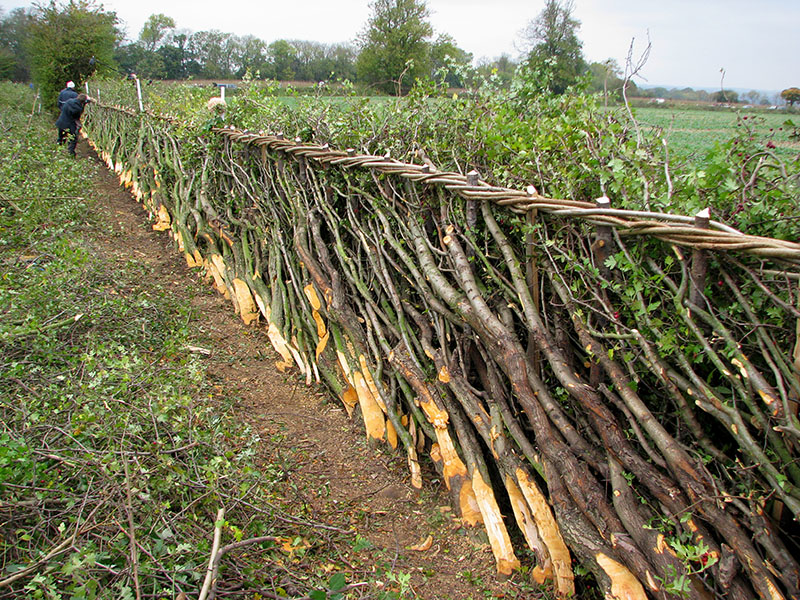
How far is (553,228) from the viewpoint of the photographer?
237cm

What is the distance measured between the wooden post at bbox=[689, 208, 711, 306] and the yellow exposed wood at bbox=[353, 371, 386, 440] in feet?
6.45

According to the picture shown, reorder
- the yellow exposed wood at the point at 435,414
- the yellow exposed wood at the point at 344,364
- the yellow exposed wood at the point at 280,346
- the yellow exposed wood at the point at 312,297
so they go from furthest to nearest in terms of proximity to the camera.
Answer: the yellow exposed wood at the point at 280,346 → the yellow exposed wood at the point at 312,297 → the yellow exposed wood at the point at 344,364 → the yellow exposed wood at the point at 435,414

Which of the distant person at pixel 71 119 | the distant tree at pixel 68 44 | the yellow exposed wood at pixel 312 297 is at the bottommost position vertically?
the yellow exposed wood at pixel 312 297

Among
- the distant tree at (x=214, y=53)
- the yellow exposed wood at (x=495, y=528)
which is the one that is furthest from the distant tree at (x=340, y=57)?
the yellow exposed wood at (x=495, y=528)

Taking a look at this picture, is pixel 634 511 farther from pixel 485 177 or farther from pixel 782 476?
→ pixel 485 177

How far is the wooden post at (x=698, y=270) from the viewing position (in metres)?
1.76

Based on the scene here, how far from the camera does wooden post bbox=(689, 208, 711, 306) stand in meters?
1.76

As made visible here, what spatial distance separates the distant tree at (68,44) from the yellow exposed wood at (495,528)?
64.5 ft

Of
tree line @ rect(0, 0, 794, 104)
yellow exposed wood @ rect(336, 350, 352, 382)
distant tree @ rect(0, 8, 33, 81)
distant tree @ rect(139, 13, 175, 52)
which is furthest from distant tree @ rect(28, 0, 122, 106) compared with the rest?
distant tree @ rect(139, 13, 175, 52)

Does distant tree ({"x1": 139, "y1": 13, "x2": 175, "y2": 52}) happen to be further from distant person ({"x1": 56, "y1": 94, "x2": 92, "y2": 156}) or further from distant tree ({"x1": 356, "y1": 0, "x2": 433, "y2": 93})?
distant person ({"x1": 56, "y1": 94, "x2": 92, "y2": 156})

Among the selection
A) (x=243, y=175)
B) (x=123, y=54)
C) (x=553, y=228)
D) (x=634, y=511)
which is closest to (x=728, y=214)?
(x=553, y=228)

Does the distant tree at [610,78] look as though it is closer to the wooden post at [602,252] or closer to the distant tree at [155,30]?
the wooden post at [602,252]

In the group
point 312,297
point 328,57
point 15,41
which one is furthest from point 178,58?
point 312,297

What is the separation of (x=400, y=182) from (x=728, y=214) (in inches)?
69.3
